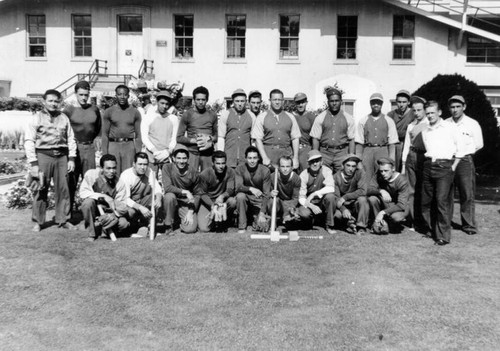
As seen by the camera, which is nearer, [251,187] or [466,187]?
[466,187]

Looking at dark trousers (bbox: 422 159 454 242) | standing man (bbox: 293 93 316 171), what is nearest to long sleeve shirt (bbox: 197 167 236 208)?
standing man (bbox: 293 93 316 171)

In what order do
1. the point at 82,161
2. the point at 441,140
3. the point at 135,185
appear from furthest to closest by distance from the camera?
the point at 82,161 < the point at 135,185 < the point at 441,140

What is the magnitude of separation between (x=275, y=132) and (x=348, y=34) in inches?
571

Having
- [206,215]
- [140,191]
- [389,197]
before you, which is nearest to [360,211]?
[389,197]

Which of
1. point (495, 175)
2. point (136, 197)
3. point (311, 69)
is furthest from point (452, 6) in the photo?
point (136, 197)

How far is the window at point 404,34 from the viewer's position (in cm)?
2131

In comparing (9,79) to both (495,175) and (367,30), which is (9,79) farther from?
(495,175)

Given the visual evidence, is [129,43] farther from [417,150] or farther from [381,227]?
[381,227]

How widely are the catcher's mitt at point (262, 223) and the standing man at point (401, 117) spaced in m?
2.48

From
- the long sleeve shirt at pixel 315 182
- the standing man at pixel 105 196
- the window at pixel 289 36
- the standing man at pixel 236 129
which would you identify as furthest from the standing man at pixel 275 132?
the window at pixel 289 36

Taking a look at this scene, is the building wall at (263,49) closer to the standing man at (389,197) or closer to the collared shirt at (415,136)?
the collared shirt at (415,136)

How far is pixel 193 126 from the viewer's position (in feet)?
27.7

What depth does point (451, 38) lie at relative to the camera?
2106 cm

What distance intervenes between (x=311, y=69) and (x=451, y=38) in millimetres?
5634
